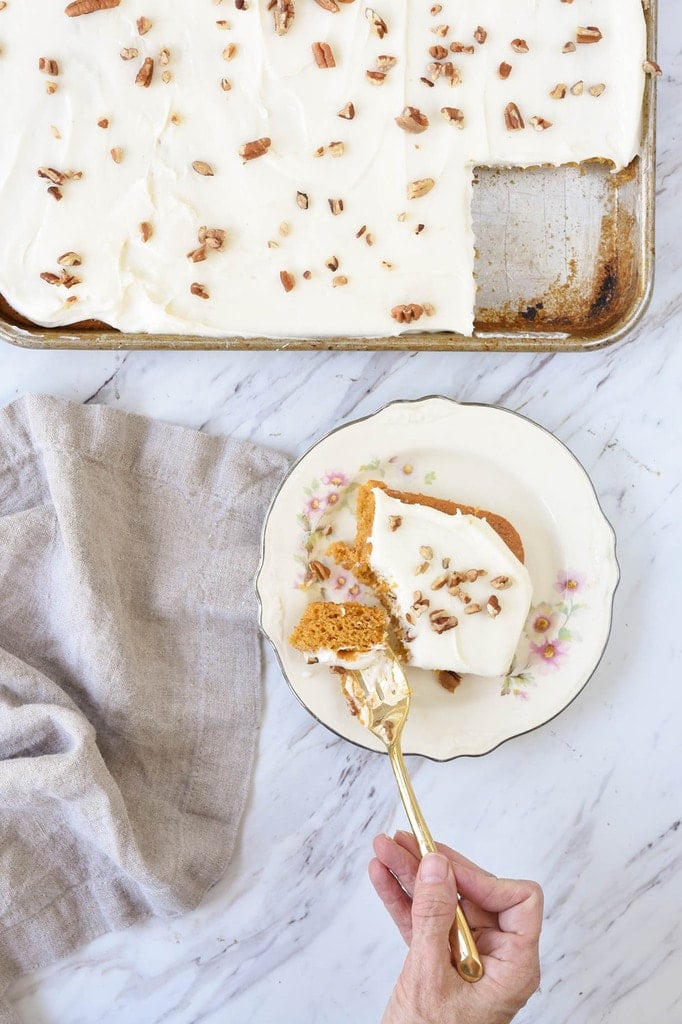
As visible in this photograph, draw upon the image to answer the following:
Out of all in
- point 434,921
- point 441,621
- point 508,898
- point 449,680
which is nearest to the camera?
point 434,921

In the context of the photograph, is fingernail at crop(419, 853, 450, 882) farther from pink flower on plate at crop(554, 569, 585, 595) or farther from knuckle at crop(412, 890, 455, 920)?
pink flower on plate at crop(554, 569, 585, 595)

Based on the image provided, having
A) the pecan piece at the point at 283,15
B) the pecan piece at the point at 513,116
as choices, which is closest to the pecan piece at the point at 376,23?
the pecan piece at the point at 283,15

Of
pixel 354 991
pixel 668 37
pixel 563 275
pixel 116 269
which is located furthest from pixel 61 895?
pixel 668 37

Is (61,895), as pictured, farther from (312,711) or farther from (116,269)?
(116,269)

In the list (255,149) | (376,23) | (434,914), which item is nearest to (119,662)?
(434,914)

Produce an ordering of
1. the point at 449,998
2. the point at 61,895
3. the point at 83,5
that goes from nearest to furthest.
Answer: the point at 449,998
the point at 83,5
the point at 61,895

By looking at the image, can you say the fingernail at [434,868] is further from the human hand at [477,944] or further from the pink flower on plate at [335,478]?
the pink flower on plate at [335,478]

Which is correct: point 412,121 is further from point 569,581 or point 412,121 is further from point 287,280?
point 569,581

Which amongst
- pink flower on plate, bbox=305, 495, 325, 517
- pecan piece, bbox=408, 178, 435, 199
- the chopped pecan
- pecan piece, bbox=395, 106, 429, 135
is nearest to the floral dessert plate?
pink flower on plate, bbox=305, 495, 325, 517
